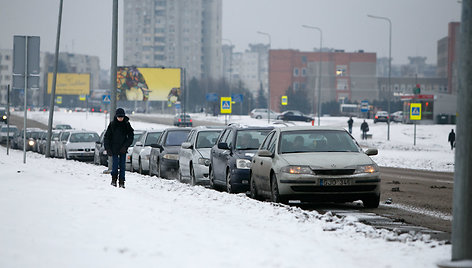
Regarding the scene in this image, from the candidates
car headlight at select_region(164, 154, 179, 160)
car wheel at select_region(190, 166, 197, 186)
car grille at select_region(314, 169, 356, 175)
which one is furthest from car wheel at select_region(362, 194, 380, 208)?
car headlight at select_region(164, 154, 179, 160)

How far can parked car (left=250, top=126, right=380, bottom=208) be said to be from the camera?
14648mm

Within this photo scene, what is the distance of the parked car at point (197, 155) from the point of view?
21.7 meters

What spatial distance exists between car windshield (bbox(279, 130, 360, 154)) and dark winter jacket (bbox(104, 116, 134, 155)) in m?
3.42

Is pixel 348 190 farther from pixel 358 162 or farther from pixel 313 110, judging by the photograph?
pixel 313 110

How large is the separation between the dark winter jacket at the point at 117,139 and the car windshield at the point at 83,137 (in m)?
24.4

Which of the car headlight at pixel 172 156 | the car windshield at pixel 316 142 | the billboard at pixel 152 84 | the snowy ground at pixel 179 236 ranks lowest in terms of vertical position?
the snowy ground at pixel 179 236

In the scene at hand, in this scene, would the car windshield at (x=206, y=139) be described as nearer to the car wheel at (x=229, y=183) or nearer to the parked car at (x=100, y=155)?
the car wheel at (x=229, y=183)

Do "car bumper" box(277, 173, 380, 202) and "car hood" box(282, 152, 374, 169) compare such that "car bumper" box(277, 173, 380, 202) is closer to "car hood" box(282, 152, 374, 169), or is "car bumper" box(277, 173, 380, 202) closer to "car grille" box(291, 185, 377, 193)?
"car grille" box(291, 185, 377, 193)

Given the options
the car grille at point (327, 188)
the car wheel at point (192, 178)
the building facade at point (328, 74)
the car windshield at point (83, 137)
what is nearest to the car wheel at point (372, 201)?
the car grille at point (327, 188)

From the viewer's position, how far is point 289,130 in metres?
16.5

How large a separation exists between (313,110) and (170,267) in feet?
518

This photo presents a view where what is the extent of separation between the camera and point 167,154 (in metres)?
25.4

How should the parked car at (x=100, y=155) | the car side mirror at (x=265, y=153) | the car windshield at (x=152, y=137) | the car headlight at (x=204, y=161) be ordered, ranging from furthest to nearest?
the parked car at (x=100, y=155)
the car windshield at (x=152, y=137)
the car headlight at (x=204, y=161)
the car side mirror at (x=265, y=153)

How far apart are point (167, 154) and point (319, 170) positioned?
1127 centimetres
